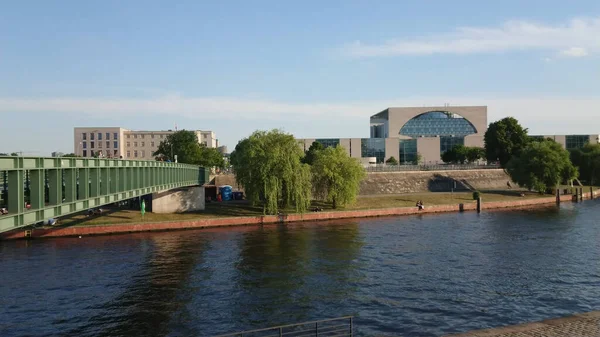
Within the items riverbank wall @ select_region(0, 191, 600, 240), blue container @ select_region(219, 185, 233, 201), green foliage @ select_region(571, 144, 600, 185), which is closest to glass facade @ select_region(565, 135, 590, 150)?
green foliage @ select_region(571, 144, 600, 185)

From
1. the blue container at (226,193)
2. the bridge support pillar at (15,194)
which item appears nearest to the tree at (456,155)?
the blue container at (226,193)

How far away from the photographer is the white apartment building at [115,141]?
5930 inches

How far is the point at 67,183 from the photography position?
2819 cm

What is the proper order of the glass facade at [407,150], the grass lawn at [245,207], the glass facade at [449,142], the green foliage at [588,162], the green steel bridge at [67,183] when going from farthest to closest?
1. the glass facade at [449,142]
2. the glass facade at [407,150]
3. the green foliage at [588,162]
4. the grass lawn at [245,207]
5. the green steel bridge at [67,183]

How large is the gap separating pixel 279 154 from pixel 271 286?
34076 mm

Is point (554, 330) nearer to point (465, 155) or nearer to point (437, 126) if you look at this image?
point (465, 155)

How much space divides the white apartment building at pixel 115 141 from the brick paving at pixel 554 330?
138 meters

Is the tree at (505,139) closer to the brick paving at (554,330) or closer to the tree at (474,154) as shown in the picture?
the tree at (474,154)

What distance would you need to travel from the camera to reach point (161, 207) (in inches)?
2517

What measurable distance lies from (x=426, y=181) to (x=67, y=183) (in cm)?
8306

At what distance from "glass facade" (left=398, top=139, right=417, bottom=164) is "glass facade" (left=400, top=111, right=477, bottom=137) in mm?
11980

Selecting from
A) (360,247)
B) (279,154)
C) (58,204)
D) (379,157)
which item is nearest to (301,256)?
(360,247)

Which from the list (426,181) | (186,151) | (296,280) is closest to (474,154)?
(426,181)

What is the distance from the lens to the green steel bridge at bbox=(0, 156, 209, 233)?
70.6ft
